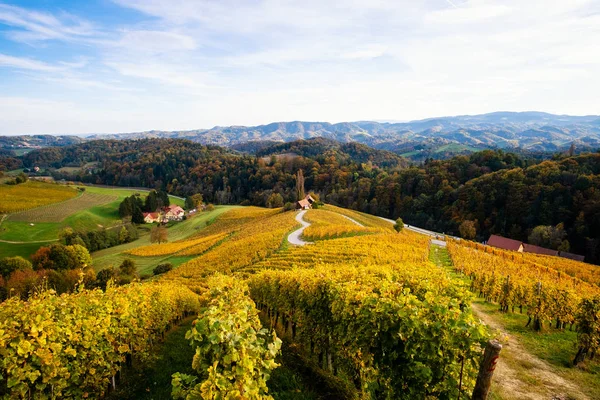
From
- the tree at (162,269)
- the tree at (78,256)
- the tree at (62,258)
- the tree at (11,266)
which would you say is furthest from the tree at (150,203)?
the tree at (162,269)

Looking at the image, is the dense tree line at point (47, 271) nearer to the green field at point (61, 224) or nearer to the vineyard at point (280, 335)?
the green field at point (61, 224)

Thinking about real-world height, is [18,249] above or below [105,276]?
below

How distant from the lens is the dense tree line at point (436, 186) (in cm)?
8075

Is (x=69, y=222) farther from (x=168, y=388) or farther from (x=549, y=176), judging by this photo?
(x=549, y=176)

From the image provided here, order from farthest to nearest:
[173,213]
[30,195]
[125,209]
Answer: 1. [173,213]
2. [125,209]
3. [30,195]

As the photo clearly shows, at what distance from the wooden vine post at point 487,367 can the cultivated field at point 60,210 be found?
100 meters

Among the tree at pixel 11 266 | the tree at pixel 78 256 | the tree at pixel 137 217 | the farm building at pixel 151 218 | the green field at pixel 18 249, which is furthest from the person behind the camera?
the farm building at pixel 151 218

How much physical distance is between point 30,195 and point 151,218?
3618 centimetres

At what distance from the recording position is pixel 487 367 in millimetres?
5520

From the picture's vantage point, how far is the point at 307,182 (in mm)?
160375

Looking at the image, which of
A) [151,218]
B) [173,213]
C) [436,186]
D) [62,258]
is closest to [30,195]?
[151,218]

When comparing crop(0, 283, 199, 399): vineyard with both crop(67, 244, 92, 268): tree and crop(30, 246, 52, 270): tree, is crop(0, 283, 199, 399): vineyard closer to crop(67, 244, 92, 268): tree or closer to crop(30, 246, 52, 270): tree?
crop(67, 244, 92, 268): tree

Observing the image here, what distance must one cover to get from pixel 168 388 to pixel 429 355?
29.7ft

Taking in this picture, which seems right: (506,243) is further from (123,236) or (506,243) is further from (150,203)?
(150,203)
